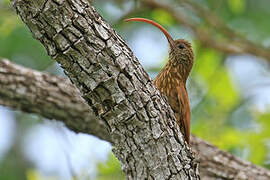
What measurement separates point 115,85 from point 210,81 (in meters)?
4.26

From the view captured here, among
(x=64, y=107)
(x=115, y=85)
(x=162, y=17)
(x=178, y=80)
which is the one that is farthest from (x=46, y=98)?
(x=162, y=17)

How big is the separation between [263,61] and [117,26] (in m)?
2.14

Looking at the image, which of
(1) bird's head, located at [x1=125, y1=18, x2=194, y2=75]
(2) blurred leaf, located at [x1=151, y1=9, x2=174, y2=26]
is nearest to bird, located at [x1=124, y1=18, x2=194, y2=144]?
(1) bird's head, located at [x1=125, y1=18, x2=194, y2=75]

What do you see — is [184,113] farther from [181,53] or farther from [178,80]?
[181,53]

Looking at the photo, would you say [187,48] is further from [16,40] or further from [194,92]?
[16,40]

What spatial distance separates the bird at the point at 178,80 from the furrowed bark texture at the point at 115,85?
3.98 ft

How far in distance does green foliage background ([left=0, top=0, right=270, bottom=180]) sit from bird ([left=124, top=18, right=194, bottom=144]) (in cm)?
101

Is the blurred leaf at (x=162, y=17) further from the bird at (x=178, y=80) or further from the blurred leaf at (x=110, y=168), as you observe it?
the blurred leaf at (x=110, y=168)

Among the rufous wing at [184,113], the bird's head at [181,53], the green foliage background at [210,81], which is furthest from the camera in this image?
the green foliage background at [210,81]

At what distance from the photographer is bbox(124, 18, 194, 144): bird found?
16.9ft

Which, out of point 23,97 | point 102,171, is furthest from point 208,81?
point 23,97

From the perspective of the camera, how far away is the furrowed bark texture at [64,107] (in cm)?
573

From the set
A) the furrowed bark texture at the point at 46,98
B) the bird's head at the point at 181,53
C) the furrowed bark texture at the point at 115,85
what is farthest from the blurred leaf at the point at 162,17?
the furrowed bark texture at the point at 115,85

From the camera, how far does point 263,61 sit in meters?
7.70
